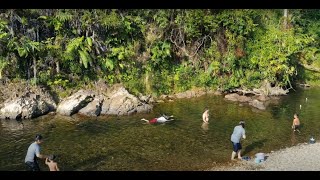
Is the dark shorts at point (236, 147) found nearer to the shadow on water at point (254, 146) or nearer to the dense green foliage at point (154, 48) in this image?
the shadow on water at point (254, 146)

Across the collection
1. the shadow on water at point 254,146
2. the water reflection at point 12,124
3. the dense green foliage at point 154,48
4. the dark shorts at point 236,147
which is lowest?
the shadow on water at point 254,146

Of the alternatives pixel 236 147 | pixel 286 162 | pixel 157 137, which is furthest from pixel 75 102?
pixel 286 162

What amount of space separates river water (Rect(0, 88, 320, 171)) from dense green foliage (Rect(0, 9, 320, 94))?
438 cm

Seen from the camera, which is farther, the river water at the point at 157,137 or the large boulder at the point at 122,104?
the large boulder at the point at 122,104

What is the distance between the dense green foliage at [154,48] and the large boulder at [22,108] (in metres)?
2.83

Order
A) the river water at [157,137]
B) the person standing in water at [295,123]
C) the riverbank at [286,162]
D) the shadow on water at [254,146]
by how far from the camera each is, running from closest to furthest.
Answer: the riverbank at [286,162], the river water at [157,137], the shadow on water at [254,146], the person standing in water at [295,123]

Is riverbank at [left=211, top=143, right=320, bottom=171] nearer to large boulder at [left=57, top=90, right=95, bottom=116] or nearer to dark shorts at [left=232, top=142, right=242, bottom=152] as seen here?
dark shorts at [left=232, top=142, right=242, bottom=152]

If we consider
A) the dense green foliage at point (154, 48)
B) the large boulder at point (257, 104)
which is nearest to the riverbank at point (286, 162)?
the large boulder at point (257, 104)

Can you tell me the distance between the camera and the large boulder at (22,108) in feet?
86.8

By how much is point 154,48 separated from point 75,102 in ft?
31.5

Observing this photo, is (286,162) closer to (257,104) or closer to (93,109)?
(257,104)

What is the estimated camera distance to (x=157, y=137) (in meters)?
23.6
